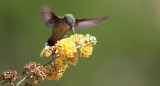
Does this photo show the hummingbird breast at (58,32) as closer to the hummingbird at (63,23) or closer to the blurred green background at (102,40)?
the hummingbird at (63,23)

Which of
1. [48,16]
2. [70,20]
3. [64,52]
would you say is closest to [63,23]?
[70,20]

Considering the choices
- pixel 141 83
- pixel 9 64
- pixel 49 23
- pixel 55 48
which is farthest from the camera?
pixel 141 83

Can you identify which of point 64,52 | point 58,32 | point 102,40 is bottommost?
point 64,52

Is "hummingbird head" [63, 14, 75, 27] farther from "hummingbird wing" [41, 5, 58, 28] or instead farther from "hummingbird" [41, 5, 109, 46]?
"hummingbird wing" [41, 5, 58, 28]

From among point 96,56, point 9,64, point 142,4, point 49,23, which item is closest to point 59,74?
point 49,23

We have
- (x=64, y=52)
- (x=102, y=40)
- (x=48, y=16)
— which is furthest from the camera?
(x=102, y=40)

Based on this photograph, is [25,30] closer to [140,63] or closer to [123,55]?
[123,55]

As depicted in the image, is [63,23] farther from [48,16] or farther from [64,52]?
[64,52]
